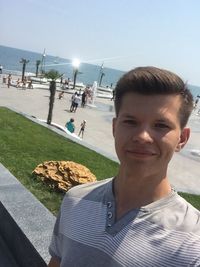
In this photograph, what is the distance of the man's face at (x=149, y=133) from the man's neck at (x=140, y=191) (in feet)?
0.16

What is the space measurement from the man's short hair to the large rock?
494 cm

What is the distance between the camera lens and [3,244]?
466 centimetres

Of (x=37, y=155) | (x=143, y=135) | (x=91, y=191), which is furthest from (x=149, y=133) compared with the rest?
(x=37, y=155)

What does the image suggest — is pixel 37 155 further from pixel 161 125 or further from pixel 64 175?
pixel 161 125

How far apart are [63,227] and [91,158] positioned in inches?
354

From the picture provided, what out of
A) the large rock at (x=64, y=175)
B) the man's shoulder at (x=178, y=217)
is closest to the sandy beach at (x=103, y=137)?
the large rock at (x=64, y=175)

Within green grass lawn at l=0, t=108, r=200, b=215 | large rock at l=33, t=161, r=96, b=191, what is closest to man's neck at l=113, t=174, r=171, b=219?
green grass lawn at l=0, t=108, r=200, b=215

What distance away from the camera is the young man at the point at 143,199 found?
1.68 metres

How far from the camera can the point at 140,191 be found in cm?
188

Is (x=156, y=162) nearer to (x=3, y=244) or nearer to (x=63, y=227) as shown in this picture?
(x=63, y=227)

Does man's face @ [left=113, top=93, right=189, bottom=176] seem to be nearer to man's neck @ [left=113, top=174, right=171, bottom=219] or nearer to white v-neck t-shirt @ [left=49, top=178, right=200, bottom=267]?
man's neck @ [left=113, top=174, right=171, bottom=219]

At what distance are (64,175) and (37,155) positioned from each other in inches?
114

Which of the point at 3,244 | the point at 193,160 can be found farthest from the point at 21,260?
the point at 193,160

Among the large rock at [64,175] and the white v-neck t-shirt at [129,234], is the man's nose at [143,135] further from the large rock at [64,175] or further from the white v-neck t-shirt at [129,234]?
the large rock at [64,175]
